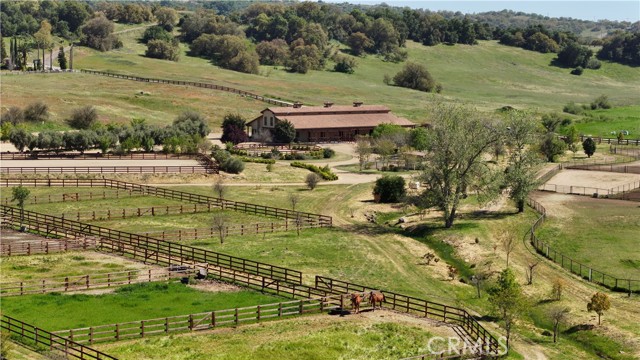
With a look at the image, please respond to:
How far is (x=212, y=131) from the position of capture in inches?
5157

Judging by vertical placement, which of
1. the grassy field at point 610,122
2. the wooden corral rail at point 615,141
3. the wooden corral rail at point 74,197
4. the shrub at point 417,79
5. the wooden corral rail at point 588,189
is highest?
the shrub at point 417,79

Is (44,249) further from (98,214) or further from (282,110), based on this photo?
(282,110)

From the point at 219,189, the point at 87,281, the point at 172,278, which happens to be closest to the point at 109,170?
the point at 219,189

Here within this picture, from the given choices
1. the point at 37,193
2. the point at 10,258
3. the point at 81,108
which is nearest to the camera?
the point at 10,258

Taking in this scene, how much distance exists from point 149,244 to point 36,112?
210 ft

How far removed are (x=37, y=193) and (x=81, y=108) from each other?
1696 inches

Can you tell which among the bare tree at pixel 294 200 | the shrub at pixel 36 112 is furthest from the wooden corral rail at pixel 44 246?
the shrub at pixel 36 112

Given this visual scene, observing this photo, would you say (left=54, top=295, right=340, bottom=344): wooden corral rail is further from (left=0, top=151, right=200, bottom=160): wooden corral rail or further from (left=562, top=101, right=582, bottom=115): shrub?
(left=562, top=101, right=582, bottom=115): shrub

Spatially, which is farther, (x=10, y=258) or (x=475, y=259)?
(x=475, y=259)

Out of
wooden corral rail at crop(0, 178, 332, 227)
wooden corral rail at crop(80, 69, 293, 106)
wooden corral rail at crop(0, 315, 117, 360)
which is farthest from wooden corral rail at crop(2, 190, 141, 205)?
wooden corral rail at crop(80, 69, 293, 106)

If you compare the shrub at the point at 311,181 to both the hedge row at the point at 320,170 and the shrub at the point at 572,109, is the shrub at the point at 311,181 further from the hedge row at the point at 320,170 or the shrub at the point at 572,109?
the shrub at the point at 572,109

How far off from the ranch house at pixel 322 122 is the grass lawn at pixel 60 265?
2613 inches

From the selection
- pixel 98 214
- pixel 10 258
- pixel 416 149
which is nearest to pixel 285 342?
pixel 10 258

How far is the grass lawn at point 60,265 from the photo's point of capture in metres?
55.8
